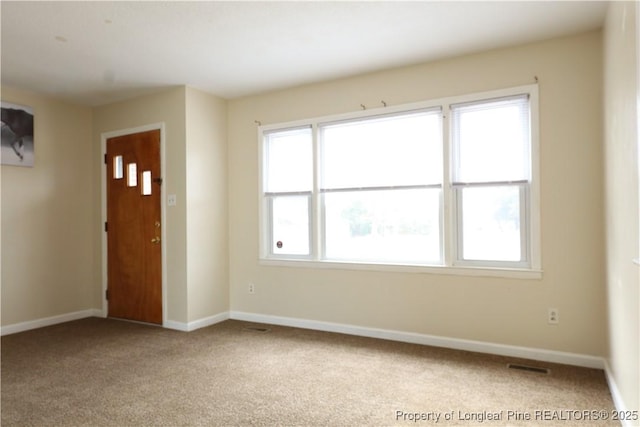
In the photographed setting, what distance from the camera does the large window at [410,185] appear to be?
3.50 m

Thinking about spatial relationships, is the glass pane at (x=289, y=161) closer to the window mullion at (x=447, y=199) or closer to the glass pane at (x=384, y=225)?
the glass pane at (x=384, y=225)

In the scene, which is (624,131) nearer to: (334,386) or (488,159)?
(488,159)

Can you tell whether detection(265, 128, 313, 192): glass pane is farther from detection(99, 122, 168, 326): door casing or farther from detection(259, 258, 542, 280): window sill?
detection(99, 122, 168, 326): door casing

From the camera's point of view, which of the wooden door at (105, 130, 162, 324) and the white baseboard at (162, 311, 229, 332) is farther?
the wooden door at (105, 130, 162, 324)

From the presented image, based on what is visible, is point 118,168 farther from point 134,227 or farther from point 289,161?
point 289,161

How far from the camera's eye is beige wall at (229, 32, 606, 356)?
3.21 metres

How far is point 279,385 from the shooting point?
2.94 metres

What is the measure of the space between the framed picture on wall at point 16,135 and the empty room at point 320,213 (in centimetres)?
3

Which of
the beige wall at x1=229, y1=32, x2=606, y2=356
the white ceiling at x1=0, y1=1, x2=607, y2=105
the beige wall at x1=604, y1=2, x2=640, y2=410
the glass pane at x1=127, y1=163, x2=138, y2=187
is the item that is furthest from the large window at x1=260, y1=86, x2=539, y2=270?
the glass pane at x1=127, y1=163, x2=138, y2=187

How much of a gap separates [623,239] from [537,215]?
103cm

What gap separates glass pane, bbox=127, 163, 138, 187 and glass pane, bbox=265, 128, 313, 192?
1.52 meters

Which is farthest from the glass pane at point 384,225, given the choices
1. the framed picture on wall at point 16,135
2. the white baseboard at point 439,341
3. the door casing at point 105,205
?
the framed picture on wall at point 16,135

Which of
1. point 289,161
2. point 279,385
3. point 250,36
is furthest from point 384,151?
point 279,385

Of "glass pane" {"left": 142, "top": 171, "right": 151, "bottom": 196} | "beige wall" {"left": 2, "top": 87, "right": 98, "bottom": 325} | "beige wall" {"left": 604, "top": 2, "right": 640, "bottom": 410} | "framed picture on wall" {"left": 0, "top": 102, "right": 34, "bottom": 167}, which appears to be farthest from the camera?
"glass pane" {"left": 142, "top": 171, "right": 151, "bottom": 196}
